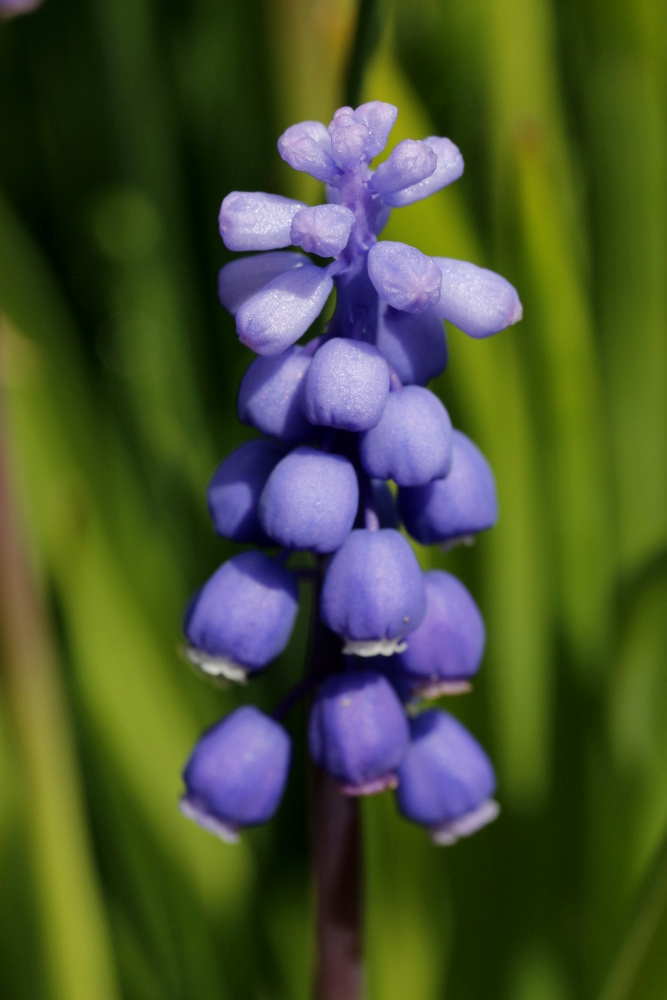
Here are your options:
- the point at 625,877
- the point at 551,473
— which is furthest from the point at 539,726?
the point at 551,473

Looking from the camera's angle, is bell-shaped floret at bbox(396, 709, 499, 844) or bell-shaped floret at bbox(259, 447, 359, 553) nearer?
bell-shaped floret at bbox(259, 447, 359, 553)

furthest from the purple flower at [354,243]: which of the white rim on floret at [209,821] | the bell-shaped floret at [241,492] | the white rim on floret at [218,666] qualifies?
the white rim on floret at [209,821]

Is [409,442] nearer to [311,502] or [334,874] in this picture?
[311,502]

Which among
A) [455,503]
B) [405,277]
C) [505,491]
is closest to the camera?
[405,277]

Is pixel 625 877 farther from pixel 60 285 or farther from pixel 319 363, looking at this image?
pixel 60 285

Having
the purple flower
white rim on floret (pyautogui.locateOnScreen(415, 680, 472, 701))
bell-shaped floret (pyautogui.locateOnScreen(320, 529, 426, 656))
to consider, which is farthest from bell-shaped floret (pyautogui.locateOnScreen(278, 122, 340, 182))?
white rim on floret (pyautogui.locateOnScreen(415, 680, 472, 701))

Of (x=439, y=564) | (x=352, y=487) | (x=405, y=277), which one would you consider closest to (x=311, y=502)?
(x=352, y=487)

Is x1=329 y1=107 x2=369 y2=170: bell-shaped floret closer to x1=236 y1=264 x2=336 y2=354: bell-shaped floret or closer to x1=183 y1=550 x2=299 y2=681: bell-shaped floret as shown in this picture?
x1=236 y1=264 x2=336 y2=354: bell-shaped floret
